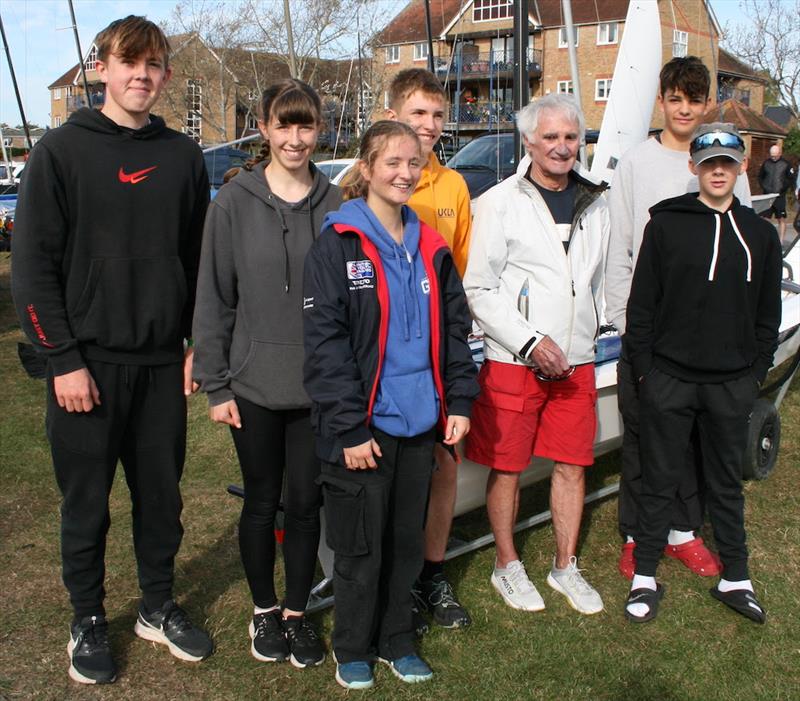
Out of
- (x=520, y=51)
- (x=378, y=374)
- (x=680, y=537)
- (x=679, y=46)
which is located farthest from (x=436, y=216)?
(x=679, y=46)

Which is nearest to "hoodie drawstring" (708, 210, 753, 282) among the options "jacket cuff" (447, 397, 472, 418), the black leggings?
"jacket cuff" (447, 397, 472, 418)

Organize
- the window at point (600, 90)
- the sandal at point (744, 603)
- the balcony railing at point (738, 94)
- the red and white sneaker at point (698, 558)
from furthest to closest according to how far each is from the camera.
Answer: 1. the window at point (600, 90)
2. the balcony railing at point (738, 94)
3. the red and white sneaker at point (698, 558)
4. the sandal at point (744, 603)

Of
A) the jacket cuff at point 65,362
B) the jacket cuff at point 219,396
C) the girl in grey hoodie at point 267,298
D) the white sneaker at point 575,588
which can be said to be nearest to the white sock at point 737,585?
the white sneaker at point 575,588

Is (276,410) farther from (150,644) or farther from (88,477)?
(150,644)

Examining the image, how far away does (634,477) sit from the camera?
3699 millimetres

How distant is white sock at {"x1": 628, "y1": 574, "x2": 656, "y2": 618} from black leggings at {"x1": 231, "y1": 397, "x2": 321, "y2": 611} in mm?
1339

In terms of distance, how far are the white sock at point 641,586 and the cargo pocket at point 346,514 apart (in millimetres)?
1316

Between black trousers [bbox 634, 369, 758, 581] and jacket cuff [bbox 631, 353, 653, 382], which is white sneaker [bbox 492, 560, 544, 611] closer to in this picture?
black trousers [bbox 634, 369, 758, 581]

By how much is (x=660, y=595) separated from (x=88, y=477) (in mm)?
2329

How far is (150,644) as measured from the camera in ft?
10.3

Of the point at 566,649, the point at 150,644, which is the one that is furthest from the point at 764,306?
the point at 150,644

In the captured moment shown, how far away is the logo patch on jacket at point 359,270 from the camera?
8.36ft

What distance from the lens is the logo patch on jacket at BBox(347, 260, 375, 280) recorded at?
8.36ft

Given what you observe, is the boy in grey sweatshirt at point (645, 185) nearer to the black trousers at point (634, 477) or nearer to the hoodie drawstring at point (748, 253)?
the black trousers at point (634, 477)
